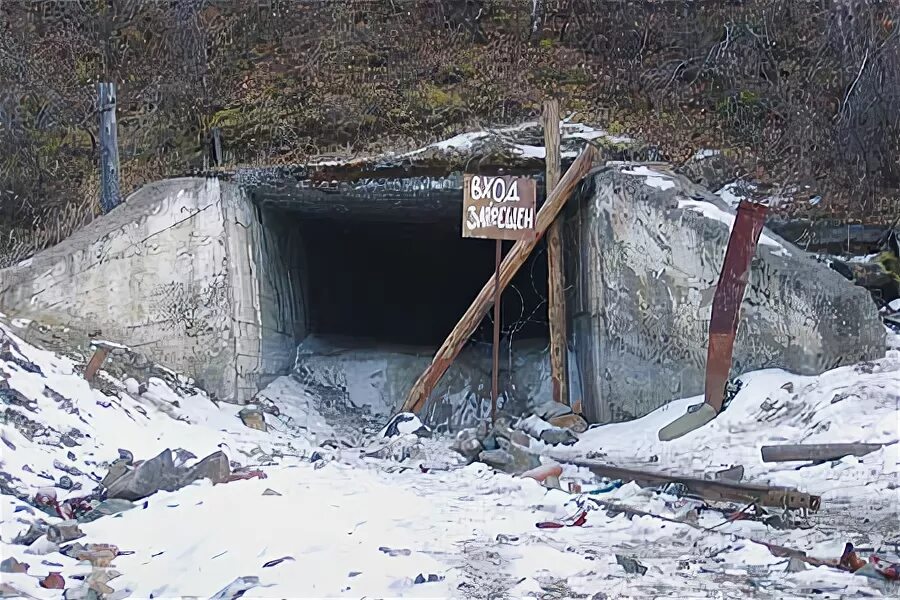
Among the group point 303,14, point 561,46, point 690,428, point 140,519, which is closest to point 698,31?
point 561,46

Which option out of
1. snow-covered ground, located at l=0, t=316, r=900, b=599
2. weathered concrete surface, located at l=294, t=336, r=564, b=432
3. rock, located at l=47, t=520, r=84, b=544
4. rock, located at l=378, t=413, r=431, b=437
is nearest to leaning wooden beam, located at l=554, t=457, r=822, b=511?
snow-covered ground, located at l=0, t=316, r=900, b=599

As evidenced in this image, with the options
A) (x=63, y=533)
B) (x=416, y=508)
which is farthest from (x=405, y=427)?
(x=63, y=533)

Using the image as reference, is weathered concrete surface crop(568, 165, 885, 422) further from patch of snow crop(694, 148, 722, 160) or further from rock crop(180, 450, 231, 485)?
rock crop(180, 450, 231, 485)

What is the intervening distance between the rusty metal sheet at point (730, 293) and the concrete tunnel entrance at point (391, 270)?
298 cm

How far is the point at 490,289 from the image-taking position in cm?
955

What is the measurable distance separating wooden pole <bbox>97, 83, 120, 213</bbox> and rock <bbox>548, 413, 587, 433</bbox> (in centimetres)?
508

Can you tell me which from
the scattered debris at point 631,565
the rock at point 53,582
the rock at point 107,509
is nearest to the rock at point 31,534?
the rock at point 107,509

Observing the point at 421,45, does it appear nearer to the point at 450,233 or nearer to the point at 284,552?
the point at 450,233

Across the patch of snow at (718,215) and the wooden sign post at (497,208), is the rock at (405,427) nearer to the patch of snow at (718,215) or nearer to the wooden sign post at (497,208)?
the wooden sign post at (497,208)

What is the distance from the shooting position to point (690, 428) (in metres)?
8.16

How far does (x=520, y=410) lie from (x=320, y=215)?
3230 millimetres

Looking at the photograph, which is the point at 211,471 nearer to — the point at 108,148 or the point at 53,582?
the point at 53,582

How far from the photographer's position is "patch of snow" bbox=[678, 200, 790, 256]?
8414 mm

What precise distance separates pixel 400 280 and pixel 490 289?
519 centimetres
